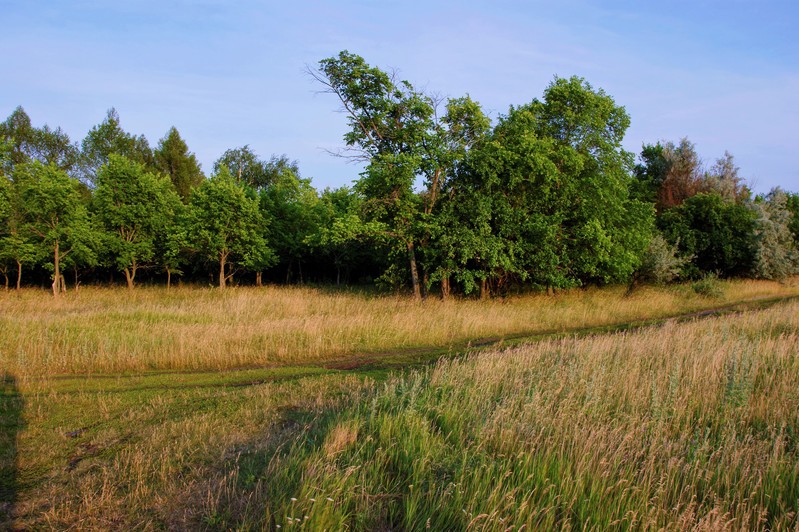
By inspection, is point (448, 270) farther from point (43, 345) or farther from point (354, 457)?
point (354, 457)

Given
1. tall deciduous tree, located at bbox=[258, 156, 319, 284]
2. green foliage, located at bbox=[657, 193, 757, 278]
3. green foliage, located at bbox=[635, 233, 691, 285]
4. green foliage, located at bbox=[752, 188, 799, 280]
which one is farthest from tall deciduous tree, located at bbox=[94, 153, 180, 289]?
green foliage, located at bbox=[752, 188, 799, 280]

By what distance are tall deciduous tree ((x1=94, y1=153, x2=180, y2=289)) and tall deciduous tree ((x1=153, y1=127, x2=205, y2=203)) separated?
29354 millimetres

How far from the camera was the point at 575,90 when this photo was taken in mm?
22906

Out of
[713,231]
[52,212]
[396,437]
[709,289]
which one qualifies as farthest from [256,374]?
[713,231]

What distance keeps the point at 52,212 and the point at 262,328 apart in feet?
A: 61.0

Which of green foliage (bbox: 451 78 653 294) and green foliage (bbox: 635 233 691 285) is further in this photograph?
green foliage (bbox: 635 233 691 285)

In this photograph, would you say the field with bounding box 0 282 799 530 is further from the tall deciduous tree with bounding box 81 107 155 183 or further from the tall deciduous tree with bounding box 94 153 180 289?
the tall deciduous tree with bounding box 81 107 155 183

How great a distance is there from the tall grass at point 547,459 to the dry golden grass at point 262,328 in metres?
5.96

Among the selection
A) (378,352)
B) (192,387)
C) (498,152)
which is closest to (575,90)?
(498,152)

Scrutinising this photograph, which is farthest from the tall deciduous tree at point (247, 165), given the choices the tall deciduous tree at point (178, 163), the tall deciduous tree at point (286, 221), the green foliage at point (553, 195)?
the green foliage at point (553, 195)

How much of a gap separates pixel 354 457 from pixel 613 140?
77.8ft

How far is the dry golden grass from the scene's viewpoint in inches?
426

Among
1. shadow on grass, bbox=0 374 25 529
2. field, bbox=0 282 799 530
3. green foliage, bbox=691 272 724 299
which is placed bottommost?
shadow on grass, bbox=0 374 25 529

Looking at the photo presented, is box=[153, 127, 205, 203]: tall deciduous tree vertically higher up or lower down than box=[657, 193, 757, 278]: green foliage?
higher up
